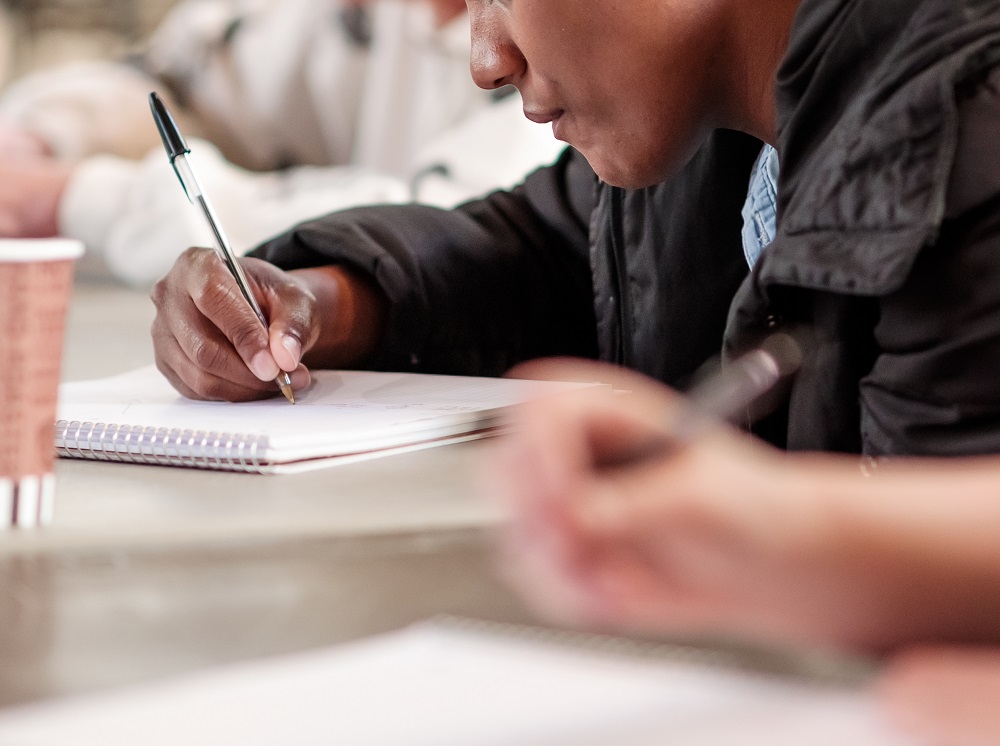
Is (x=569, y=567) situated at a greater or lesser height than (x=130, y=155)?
greater

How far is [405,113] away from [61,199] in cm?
76

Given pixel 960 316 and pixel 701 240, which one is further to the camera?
pixel 701 240

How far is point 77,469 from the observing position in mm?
796

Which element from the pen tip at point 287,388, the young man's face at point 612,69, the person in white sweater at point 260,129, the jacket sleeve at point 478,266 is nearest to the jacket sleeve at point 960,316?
the young man's face at point 612,69

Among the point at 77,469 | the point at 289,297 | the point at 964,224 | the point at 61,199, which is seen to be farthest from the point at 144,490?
the point at 61,199

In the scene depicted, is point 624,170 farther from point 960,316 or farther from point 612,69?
point 960,316

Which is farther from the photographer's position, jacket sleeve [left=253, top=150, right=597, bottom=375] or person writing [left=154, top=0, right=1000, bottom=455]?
jacket sleeve [left=253, top=150, right=597, bottom=375]

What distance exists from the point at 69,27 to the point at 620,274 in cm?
283

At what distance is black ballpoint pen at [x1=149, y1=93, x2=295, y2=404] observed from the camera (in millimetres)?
958

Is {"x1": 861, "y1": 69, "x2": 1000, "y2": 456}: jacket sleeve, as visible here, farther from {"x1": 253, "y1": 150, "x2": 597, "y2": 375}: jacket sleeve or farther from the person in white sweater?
the person in white sweater

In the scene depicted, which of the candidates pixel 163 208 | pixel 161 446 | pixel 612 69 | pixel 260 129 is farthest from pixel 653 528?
pixel 260 129

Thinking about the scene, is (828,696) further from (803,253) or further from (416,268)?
(416,268)

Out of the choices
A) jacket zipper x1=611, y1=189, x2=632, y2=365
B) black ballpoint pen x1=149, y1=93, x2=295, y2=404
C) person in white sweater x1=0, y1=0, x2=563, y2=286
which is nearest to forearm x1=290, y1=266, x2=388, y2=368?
black ballpoint pen x1=149, y1=93, x2=295, y2=404

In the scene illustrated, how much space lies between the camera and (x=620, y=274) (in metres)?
1.18
